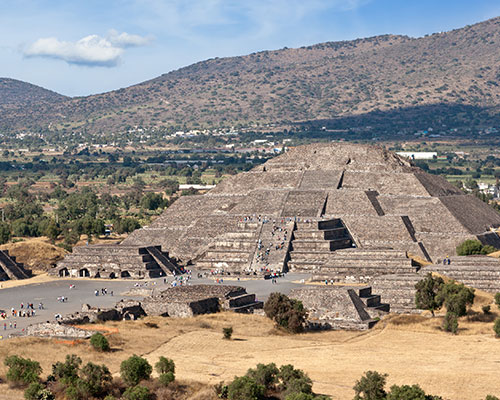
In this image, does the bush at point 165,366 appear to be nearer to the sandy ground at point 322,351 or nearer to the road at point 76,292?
the sandy ground at point 322,351

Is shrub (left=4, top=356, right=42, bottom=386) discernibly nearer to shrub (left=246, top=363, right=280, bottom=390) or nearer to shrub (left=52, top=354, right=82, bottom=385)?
shrub (left=52, top=354, right=82, bottom=385)

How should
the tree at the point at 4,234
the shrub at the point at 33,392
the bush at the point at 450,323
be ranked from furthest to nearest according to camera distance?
the tree at the point at 4,234 → the bush at the point at 450,323 → the shrub at the point at 33,392

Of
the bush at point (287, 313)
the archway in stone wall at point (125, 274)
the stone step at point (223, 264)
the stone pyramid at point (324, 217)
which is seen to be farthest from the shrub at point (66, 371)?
the stone step at point (223, 264)

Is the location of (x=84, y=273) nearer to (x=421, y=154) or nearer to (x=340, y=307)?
(x=340, y=307)

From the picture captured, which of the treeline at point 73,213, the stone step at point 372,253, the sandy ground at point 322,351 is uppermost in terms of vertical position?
the treeline at point 73,213

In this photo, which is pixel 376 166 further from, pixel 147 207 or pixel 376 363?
pixel 376 363

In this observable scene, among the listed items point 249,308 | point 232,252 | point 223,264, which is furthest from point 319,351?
point 232,252
